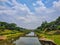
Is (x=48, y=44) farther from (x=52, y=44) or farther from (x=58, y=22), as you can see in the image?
(x=58, y=22)

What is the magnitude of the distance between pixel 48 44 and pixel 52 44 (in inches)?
82.2

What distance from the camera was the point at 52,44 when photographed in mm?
32812

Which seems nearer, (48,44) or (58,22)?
(48,44)

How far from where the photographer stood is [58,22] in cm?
13450

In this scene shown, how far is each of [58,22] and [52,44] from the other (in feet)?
339

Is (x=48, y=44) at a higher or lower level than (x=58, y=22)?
lower

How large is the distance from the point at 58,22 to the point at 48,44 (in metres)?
101

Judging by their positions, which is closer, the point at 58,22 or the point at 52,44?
the point at 52,44

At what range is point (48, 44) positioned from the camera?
34.8 meters

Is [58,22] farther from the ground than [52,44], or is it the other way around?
[58,22]

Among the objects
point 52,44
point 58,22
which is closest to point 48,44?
point 52,44
